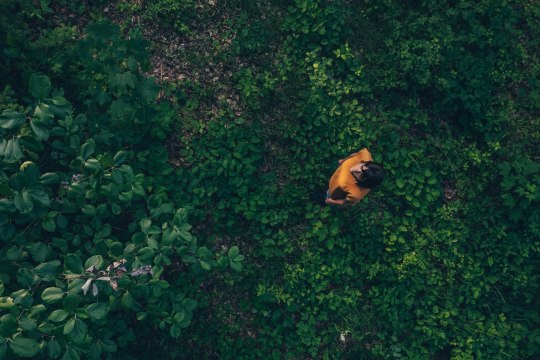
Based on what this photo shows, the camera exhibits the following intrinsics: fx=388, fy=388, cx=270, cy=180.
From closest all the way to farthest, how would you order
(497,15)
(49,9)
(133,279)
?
(133,279) → (49,9) → (497,15)

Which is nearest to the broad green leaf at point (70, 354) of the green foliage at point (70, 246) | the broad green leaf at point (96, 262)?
the green foliage at point (70, 246)

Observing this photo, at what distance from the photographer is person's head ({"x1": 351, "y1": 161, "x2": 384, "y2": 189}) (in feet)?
15.3

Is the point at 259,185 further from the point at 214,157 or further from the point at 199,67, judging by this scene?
the point at 199,67

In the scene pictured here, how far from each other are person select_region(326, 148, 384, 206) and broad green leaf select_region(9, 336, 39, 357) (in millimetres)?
3695

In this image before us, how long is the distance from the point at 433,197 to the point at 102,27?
505 cm

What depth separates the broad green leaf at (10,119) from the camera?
11.7 feet

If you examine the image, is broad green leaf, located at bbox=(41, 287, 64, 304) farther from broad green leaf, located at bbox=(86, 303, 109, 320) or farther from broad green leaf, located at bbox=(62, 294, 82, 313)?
broad green leaf, located at bbox=(86, 303, 109, 320)

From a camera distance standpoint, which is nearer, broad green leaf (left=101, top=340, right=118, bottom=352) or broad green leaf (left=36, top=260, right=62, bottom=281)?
broad green leaf (left=36, top=260, right=62, bottom=281)

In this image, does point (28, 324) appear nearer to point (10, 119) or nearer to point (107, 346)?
point (107, 346)

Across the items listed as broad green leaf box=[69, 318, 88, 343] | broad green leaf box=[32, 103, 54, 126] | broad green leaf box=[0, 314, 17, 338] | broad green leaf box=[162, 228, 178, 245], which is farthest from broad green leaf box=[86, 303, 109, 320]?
broad green leaf box=[32, 103, 54, 126]

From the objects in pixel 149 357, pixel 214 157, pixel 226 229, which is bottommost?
pixel 149 357

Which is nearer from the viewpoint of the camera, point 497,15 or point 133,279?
point 133,279

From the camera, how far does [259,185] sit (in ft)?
19.4

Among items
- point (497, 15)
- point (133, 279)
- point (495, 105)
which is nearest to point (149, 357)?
point (133, 279)
